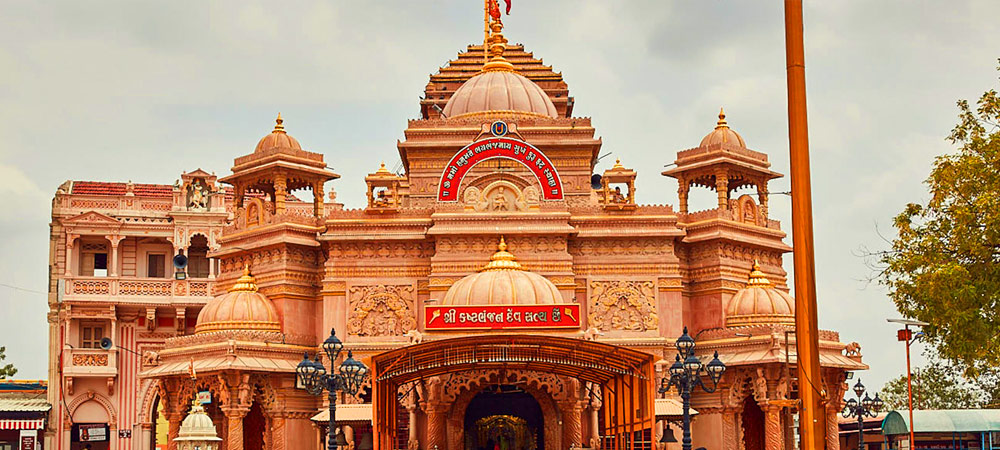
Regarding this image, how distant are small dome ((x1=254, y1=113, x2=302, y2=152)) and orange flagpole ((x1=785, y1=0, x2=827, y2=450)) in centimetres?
2747

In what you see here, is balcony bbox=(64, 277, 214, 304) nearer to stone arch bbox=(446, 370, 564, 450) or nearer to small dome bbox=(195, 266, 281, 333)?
small dome bbox=(195, 266, 281, 333)

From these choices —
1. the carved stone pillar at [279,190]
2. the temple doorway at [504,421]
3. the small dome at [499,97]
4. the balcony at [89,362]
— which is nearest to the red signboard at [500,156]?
the small dome at [499,97]

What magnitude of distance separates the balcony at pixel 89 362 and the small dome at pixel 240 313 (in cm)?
1071

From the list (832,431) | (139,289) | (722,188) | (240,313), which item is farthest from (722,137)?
(139,289)

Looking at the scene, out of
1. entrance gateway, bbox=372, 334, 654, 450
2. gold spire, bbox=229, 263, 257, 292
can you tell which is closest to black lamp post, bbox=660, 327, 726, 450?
entrance gateway, bbox=372, 334, 654, 450

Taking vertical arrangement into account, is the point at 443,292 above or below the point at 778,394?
above

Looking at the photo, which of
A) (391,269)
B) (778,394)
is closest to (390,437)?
(391,269)

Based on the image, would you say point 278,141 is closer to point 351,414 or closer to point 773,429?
point 351,414

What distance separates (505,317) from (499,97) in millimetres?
13051

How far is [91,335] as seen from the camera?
2163 inches

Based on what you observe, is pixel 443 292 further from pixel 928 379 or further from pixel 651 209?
pixel 928 379

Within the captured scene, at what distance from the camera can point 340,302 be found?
44.4m

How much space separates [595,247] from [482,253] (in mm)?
3613

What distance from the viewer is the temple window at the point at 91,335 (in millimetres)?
54781
